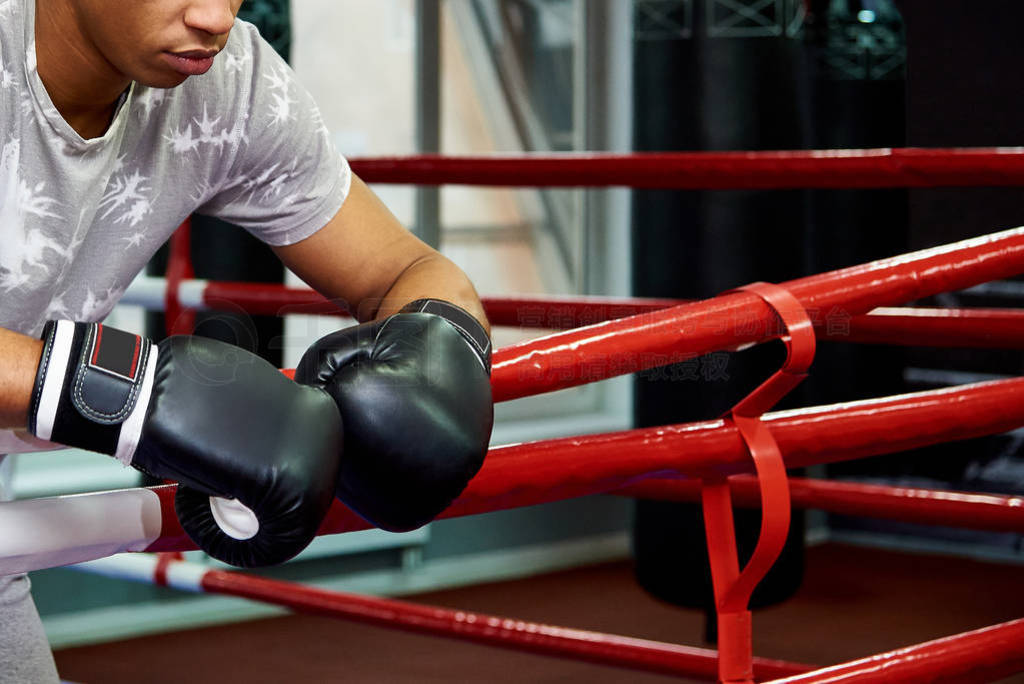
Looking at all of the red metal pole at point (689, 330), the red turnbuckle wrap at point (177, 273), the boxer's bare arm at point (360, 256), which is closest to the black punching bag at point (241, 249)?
the red turnbuckle wrap at point (177, 273)

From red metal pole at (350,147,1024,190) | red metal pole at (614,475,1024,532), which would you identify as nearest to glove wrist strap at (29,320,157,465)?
red metal pole at (614,475,1024,532)

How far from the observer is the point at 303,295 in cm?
159

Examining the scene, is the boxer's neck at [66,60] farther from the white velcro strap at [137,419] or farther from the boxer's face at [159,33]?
the white velcro strap at [137,419]

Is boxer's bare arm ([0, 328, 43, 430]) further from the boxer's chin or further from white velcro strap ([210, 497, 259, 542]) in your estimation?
the boxer's chin

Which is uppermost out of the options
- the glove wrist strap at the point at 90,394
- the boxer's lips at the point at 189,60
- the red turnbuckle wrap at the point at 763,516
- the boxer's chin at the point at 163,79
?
the boxer's lips at the point at 189,60

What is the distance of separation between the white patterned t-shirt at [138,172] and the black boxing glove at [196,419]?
336 mm

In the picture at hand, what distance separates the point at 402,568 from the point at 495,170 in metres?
1.80

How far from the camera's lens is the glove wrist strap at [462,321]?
2.78 feet

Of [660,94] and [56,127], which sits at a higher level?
[660,94]

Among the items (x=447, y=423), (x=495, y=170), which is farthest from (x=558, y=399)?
(x=447, y=423)

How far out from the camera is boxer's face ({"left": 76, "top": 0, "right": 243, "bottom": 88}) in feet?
2.85

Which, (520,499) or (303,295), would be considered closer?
(520,499)

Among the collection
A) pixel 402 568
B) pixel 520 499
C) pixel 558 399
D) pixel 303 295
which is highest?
pixel 303 295

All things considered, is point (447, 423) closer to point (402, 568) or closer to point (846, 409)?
point (846, 409)
